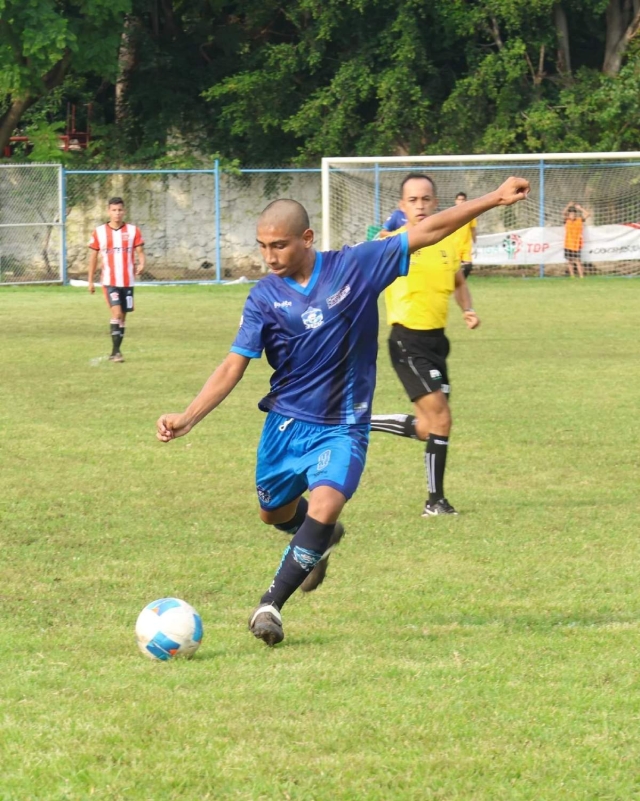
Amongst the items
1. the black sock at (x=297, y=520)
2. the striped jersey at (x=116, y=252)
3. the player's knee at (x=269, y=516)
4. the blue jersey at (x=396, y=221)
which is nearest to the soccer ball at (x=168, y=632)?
the player's knee at (x=269, y=516)

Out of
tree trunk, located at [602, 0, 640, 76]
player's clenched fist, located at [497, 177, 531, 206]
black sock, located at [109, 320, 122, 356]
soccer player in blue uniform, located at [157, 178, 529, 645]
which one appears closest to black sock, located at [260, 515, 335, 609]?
soccer player in blue uniform, located at [157, 178, 529, 645]

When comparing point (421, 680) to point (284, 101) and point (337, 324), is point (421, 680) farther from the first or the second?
point (284, 101)

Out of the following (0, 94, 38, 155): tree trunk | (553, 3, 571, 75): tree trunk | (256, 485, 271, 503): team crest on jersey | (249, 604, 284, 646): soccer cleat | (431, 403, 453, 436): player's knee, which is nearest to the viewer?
(249, 604, 284, 646): soccer cleat

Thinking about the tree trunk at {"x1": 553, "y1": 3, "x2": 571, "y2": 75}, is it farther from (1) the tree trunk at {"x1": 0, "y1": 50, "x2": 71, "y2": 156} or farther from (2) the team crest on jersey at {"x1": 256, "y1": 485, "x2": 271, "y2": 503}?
(2) the team crest on jersey at {"x1": 256, "y1": 485, "x2": 271, "y2": 503}

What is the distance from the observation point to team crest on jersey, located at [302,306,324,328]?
5273 millimetres

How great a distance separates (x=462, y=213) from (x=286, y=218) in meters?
0.72

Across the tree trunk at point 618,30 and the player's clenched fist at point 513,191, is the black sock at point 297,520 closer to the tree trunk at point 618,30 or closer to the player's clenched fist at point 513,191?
the player's clenched fist at point 513,191

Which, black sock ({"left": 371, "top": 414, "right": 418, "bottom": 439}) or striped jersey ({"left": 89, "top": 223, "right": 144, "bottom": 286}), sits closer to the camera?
black sock ({"left": 371, "top": 414, "right": 418, "bottom": 439})

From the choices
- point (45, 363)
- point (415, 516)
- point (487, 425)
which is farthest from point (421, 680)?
point (45, 363)

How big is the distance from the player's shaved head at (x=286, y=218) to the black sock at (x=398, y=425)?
3302 millimetres

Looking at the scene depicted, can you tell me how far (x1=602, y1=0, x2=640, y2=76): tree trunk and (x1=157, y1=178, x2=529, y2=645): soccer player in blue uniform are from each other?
28675 mm

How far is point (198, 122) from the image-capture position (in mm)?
33906

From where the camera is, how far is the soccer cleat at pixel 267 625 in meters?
5.03

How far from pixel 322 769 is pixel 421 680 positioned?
92 centimetres
